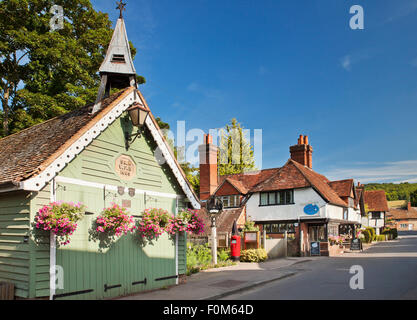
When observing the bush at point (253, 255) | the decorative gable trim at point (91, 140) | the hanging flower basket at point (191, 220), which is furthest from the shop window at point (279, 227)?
the hanging flower basket at point (191, 220)

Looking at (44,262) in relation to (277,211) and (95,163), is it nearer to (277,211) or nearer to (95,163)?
(95,163)

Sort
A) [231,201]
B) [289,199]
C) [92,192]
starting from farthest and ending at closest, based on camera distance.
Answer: [231,201], [289,199], [92,192]

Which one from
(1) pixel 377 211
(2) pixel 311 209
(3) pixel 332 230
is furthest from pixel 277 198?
(1) pixel 377 211

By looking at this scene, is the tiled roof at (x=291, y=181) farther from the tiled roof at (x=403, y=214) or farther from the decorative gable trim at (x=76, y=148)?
the tiled roof at (x=403, y=214)

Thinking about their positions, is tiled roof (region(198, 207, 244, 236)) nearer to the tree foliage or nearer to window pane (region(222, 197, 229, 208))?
window pane (region(222, 197, 229, 208))

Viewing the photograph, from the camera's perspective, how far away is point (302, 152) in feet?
108

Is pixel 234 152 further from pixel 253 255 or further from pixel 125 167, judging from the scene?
pixel 125 167

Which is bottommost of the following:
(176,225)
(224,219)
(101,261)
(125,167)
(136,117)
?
(224,219)

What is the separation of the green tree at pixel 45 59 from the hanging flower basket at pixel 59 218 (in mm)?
14641

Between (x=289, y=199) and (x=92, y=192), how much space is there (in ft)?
71.2

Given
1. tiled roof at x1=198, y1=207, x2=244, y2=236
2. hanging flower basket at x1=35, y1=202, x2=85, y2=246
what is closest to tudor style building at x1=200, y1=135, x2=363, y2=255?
tiled roof at x1=198, y1=207, x2=244, y2=236

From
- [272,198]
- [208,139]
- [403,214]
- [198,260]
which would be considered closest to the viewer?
[198,260]
